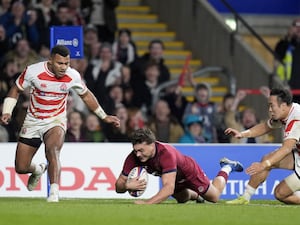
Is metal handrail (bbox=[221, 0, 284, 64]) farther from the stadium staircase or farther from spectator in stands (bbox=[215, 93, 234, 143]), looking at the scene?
spectator in stands (bbox=[215, 93, 234, 143])

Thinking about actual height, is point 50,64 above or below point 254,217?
above

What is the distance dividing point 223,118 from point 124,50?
2773 millimetres

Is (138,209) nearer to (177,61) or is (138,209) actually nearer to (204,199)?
(204,199)

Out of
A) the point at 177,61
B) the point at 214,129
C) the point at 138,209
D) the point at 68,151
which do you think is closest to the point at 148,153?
the point at 138,209

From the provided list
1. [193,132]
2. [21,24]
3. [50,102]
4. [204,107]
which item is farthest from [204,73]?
[50,102]

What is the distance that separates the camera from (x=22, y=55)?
23.6m

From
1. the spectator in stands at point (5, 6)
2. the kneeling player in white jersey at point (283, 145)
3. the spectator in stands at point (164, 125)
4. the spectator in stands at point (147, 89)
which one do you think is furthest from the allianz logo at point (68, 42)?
the spectator in stands at point (5, 6)

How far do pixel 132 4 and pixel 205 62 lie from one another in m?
2.36

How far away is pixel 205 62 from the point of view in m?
27.6

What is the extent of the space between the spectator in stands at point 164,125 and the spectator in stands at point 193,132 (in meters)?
0.12

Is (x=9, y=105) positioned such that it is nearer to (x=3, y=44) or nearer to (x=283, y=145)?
(x=283, y=145)

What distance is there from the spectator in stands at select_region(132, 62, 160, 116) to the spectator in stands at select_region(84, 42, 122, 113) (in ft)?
1.57

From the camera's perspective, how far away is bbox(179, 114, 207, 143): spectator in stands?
76.0 ft

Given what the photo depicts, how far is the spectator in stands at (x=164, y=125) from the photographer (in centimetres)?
2322
